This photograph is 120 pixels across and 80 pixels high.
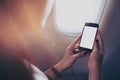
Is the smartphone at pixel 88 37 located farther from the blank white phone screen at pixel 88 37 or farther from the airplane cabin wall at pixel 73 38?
the airplane cabin wall at pixel 73 38

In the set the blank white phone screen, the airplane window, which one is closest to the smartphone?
the blank white phone screen

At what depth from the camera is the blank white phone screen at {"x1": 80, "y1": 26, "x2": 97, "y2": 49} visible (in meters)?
1.14

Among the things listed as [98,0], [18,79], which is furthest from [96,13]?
[18,79]

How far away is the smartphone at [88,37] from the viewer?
44.8 inches

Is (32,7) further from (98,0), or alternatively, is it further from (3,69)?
(3,69)

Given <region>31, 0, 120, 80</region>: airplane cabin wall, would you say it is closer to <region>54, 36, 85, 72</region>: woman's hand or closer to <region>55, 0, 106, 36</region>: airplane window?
<region>55, 0, 106, 36</region>: airplane window

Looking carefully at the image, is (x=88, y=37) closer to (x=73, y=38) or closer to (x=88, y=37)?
(x=88, y=37)

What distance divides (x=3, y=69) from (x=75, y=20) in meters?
0.75

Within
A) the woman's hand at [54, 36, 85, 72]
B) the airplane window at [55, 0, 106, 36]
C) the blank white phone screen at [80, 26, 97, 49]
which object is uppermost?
the airplane window at [55, 0, 106, 36]

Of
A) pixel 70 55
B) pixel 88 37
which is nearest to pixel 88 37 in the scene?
pixel 88 37

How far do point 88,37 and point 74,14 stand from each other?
22 centimetres

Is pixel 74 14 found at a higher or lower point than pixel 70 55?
higher

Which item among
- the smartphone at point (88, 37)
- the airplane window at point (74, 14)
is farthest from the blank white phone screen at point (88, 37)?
the airplane window at point (74, 14)

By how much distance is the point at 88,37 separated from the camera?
116 cm
